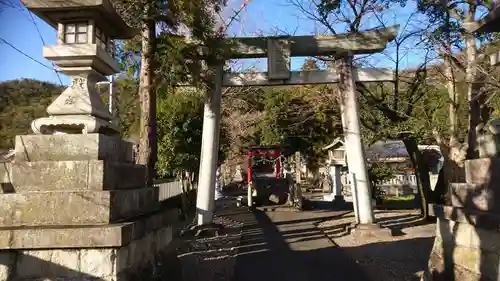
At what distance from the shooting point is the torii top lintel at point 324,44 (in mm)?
11281

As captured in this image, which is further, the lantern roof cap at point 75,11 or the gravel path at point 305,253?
the gravel path at point 305,253

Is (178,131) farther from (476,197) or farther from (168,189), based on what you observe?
(476,197)

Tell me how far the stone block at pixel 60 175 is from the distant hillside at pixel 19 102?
10.6m

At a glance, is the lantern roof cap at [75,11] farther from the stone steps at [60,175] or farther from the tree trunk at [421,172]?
the tree trunk at [421,172]

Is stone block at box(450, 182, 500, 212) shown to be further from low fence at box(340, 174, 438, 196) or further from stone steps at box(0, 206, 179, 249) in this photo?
low fence at box(340, 174, 438, 196)

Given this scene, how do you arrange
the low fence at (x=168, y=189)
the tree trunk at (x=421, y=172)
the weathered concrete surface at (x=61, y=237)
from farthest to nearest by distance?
the low fence at (x=168, y=189)
the tree trunk at (x=421, y=172)
the weathered concrete surface at (x=61, y=237)

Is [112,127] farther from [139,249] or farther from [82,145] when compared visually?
[139,249]

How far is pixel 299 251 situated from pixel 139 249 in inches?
228

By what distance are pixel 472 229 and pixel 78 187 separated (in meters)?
4.16

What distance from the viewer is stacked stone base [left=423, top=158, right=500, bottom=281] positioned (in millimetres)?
4086

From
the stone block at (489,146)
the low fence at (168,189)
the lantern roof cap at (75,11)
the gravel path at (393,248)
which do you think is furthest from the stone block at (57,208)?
the low fence at (168,189)

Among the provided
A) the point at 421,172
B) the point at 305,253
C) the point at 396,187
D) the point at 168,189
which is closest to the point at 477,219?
the point at 305,253

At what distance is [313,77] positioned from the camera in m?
11.8

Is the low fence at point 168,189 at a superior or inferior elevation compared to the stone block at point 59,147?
inferior
